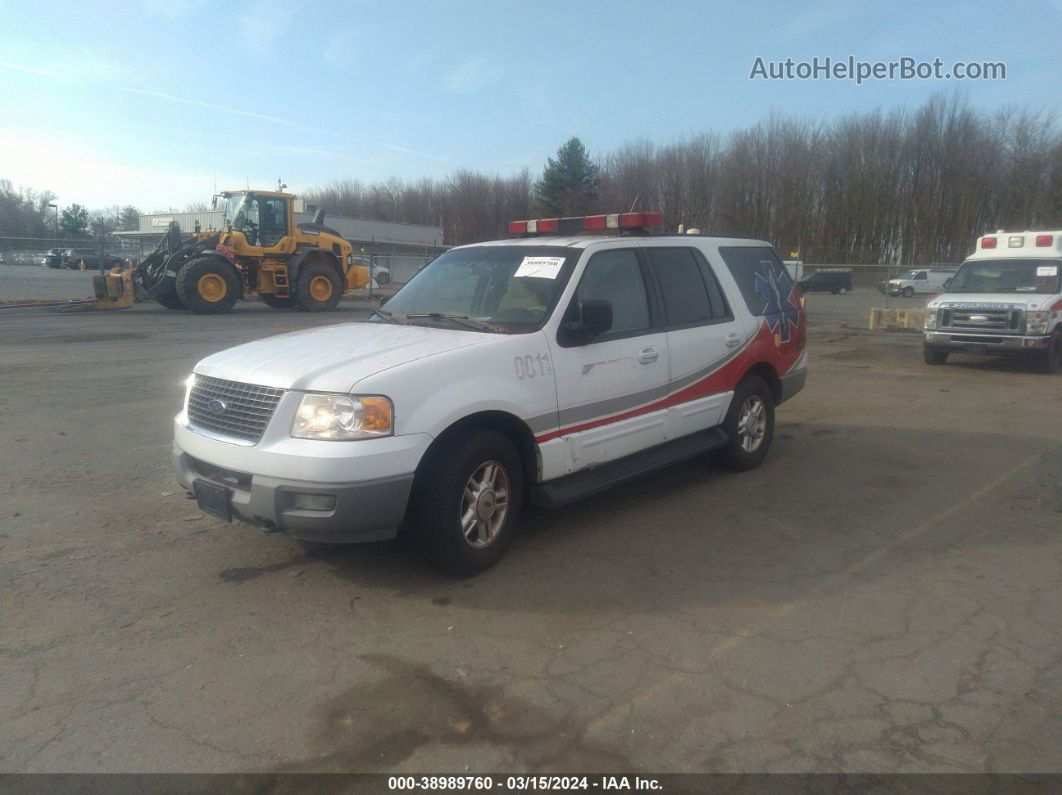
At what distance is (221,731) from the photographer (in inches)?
122

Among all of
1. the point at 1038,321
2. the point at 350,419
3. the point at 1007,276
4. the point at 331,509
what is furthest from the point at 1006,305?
the point at 331,509

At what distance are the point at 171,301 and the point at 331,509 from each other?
19.8m

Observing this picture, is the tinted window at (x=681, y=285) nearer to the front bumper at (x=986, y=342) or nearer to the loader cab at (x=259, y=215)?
the front bumper at (x=986, y=342)

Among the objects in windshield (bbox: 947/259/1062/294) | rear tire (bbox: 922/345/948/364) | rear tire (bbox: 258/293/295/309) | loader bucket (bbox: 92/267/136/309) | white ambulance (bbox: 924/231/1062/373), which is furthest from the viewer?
rear tire (bbox: 258/293/295/309)

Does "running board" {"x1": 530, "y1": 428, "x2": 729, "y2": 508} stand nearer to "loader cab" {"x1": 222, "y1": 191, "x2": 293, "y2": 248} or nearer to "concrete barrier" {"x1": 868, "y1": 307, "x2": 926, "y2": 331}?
"concrete barrier" {"x1": 868, "y1": 307, "x2": 926, "y2": 331}

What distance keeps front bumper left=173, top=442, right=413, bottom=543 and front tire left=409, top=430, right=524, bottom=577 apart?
17cm

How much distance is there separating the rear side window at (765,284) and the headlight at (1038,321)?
7.11m

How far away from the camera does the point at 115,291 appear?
829 inches

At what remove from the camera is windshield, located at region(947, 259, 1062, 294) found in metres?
13.0

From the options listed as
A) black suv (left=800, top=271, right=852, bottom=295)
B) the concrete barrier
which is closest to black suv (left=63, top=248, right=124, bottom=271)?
black suv (left=800, top=271, right=852, bottom=295)

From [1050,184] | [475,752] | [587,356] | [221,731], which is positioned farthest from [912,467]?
[1050,184]

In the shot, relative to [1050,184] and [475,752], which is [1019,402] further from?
[1050,184]

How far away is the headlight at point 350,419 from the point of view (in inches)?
157

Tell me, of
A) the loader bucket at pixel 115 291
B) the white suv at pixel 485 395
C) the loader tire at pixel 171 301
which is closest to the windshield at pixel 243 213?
the loader tire at pixel 171 301
